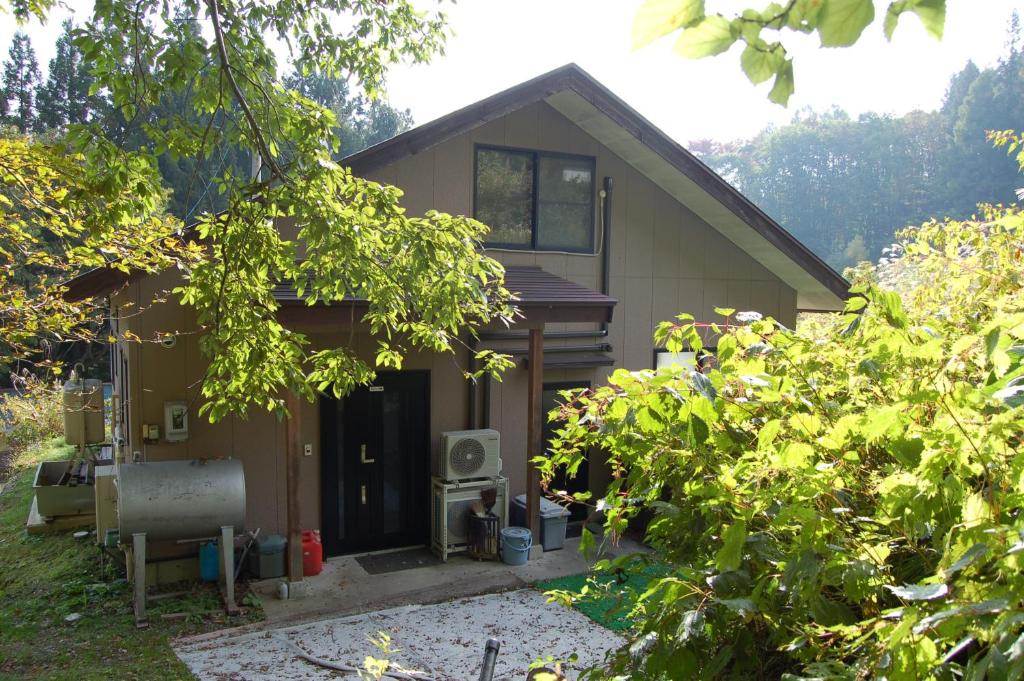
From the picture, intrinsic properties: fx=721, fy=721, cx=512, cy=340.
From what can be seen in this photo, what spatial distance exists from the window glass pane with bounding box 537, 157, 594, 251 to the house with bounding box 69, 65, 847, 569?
2cm

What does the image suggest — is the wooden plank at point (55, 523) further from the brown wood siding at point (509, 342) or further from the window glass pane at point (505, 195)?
the window glass pane at point (505, 195)

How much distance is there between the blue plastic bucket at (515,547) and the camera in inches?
340

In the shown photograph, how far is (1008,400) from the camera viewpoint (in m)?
1.35

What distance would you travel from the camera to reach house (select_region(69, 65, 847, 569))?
779 cm

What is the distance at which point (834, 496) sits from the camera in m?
1.69

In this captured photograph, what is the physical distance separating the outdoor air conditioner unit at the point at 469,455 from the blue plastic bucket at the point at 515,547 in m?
0.83

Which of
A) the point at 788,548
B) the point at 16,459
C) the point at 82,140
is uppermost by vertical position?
the point at 82,140

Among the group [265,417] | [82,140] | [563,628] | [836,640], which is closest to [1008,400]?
[836,640]

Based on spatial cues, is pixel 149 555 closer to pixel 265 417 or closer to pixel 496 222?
pixel 265 417

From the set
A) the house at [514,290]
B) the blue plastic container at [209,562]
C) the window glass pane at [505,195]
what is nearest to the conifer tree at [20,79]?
the house at [514,290]

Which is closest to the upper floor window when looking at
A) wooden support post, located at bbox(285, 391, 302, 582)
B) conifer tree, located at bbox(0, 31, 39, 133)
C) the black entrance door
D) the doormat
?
the black entrance door

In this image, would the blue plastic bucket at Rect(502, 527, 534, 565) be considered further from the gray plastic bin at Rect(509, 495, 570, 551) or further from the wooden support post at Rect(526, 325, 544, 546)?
the gray plastic bin at Rect(509, 495, 570, 551)

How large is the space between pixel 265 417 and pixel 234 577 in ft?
Result: 5.80

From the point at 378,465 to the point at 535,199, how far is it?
4096 millimetres
